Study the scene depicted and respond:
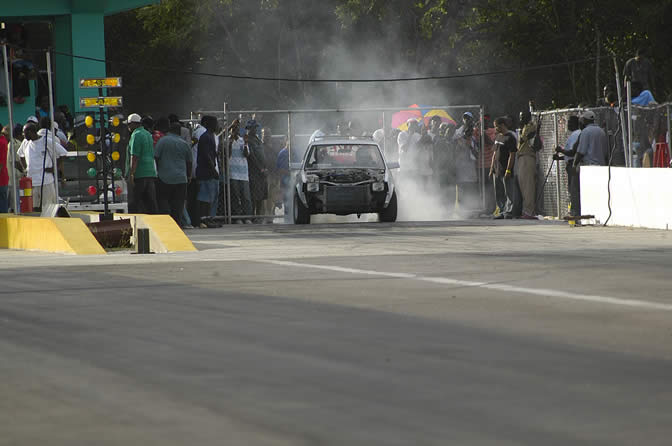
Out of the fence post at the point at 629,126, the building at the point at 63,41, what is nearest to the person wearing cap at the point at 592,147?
the fence post at the point at 629,126

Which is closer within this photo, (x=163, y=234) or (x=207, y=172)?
(x=163, y=234)

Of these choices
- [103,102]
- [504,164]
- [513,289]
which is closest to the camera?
[513,289]

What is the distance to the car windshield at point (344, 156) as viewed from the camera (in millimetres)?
23417

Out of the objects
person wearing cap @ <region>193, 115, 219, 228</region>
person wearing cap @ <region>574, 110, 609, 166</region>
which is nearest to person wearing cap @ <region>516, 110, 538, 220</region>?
person wearing cap @ <region>574, 110, 609, 166</region>

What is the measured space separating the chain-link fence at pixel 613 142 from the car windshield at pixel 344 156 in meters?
2.87

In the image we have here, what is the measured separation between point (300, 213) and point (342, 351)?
1548cm

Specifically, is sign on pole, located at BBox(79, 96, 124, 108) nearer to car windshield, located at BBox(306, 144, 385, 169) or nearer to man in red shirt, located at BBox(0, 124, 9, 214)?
man in red shirt, located at BBox(0, 124, 9, 214)

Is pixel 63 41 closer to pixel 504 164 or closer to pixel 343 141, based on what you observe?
pixel 343 141

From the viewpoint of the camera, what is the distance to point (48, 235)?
58.8 ft

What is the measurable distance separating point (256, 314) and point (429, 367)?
2.86 metres

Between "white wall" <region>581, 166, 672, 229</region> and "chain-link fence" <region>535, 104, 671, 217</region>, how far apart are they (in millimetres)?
359

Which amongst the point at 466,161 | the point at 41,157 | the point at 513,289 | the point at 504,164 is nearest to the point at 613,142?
the point at 504,164

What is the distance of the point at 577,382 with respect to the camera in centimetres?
667

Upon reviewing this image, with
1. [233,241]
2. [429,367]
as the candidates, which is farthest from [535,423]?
[233,241]
